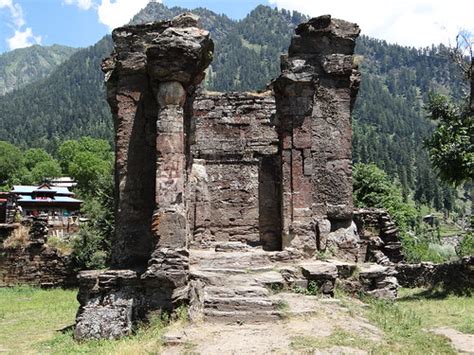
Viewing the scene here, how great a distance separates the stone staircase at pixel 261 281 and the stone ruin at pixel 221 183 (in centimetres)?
3

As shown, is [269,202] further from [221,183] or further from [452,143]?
[452,143]

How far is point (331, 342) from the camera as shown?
8453 mm

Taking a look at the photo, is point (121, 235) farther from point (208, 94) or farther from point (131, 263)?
point (208, 94)

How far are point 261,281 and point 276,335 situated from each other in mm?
2377

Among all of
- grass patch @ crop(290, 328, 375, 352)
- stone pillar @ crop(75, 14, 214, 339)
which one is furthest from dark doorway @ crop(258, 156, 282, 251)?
grass patch @ crop(290, 328, 375, 352)

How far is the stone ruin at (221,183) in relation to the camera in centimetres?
1055

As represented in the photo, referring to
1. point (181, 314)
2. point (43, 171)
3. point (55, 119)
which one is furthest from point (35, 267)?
point (55, 119)

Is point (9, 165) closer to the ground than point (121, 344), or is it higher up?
higher up

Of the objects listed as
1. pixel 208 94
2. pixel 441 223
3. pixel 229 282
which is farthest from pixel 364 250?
pixel 441 223

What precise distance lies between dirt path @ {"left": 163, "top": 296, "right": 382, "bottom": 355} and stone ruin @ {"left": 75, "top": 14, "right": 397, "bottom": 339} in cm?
48

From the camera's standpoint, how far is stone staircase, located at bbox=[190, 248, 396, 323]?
1003cm

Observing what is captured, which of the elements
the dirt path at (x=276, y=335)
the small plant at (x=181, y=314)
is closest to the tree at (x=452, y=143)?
the dirt path at (x=276, y=335)

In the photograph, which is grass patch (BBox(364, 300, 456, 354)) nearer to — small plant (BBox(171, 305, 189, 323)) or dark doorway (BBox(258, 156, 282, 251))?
small plant (BBox(171, 305, 189, 323))

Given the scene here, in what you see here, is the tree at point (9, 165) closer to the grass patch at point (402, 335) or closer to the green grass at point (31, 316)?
the green grass at point (31, 316)
